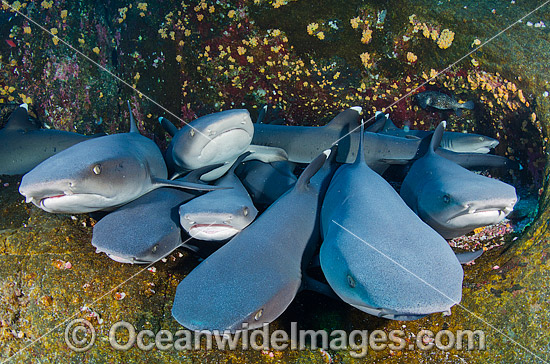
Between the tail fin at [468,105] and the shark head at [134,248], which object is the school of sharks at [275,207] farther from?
the tail fin at [468,105]

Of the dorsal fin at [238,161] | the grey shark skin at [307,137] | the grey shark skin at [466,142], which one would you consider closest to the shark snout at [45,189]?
the dorsal fin at [238,161]

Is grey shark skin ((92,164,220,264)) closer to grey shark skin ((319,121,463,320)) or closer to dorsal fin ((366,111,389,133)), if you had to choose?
grey shark skin ((319,121,463,320))

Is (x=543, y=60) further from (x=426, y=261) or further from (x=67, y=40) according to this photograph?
(x=67, y=40)

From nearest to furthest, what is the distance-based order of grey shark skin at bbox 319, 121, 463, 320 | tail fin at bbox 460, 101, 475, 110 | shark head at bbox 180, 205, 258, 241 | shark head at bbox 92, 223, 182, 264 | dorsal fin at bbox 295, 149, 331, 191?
1. grey shark skin at bbox 319, 121, 463, 320
2. shark head at bbox 92, 223, 182, 264
3. shark head at bbox 180, 205, 258, 241
4. dorsal fin at bbox 295, 149, 331, 191
5. tail fin at bbox 460, 101, 475, 110

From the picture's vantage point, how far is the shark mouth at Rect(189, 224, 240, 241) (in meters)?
2.32

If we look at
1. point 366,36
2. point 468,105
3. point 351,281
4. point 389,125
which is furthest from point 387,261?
point 366,36

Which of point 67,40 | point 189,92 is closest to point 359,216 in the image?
point 189,92

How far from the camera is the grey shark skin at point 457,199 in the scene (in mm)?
2023

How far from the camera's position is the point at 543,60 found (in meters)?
2.96

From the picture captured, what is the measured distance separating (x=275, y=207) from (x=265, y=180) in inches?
24.4

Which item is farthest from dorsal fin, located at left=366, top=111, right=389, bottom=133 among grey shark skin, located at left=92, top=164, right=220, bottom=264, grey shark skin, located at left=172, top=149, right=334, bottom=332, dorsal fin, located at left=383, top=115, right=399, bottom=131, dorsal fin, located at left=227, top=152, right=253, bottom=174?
grey shark skin, located at left=92, top=164, right=220, bottom=264

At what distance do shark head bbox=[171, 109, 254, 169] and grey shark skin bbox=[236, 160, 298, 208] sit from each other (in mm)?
240

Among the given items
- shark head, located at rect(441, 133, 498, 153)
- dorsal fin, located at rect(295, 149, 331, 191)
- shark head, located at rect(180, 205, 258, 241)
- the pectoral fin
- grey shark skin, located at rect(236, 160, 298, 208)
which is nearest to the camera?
shark head, located at rect(180, 205, 258, 241)

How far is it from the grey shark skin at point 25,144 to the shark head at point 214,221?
1.81 meters
